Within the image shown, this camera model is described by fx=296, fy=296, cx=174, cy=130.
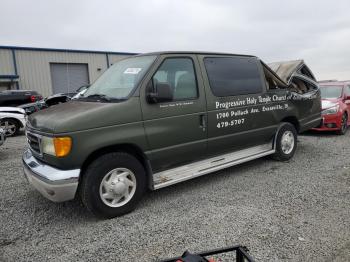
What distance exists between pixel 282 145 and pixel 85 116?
384cm

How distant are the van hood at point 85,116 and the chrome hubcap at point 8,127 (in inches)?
283

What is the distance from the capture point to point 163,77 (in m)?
3.90

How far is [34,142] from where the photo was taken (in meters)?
3.67

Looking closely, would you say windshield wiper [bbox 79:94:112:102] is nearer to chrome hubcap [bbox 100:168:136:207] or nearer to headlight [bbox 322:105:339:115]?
chrome hubcap [bbox 100:168:136:207]

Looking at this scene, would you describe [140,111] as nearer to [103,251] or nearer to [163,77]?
[163,77]

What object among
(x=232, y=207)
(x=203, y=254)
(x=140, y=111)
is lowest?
(x=232, y=207)

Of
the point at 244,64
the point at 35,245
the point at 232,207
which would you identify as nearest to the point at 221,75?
the point at 244,64

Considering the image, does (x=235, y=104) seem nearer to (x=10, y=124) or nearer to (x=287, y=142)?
(x=287, y=142)

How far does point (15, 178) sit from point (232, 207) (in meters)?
3.80

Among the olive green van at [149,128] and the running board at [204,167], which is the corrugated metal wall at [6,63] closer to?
the olive green van at [149,128]

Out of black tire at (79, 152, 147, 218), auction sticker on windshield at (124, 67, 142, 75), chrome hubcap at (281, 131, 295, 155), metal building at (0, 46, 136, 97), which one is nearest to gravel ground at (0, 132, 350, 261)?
black tire at (79, 152, 147, 218)

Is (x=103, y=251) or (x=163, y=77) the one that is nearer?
(x=103, y=251)

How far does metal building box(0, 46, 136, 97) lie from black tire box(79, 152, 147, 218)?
20.9 metres

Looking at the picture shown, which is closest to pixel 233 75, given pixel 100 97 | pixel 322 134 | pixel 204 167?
pixel 204 167
